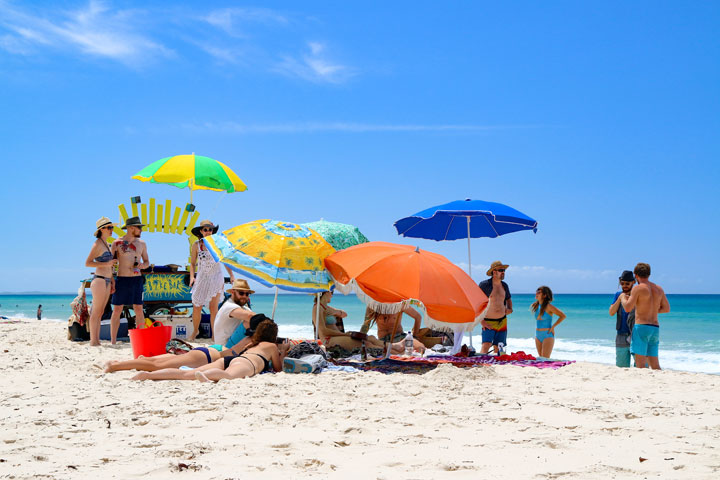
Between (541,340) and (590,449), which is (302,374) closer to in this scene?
(590,449)

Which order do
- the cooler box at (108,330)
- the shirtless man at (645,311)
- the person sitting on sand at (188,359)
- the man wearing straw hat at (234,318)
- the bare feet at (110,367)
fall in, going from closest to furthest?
the person sitting on sand at (188,359)
the bare feet at (110,367)
the man wearing straw hat at (234,318)
the shirtless man at (645,311)
the cooler box at (108,330)

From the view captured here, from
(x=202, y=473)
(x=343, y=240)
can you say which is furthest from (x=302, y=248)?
(x=202, y=473)

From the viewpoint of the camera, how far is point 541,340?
7.95 m

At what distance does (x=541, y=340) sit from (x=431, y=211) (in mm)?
2339

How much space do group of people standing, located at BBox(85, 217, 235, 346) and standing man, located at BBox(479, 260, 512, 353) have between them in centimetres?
350

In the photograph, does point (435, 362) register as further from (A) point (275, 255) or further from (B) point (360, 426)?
(B) point (360, 426)

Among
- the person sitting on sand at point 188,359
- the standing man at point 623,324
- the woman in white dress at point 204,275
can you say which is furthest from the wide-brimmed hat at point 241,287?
the standing man at point 623,324

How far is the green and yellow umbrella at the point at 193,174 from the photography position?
8953 mm

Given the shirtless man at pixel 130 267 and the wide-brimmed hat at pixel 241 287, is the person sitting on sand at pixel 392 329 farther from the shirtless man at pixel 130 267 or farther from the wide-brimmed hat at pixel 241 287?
the shirtless man at pixel 130 267

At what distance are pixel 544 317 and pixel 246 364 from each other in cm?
428

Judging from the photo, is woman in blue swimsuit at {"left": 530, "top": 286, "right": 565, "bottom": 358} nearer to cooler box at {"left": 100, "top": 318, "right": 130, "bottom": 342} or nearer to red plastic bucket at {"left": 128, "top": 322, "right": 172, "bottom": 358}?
red plastic bucket at {"left": 128, "top": 322, "right": 172, "bottom": 358}

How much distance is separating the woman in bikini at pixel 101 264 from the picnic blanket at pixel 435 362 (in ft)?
11.1

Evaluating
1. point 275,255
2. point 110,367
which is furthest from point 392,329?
point 110,367

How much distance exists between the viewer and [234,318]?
597cm
